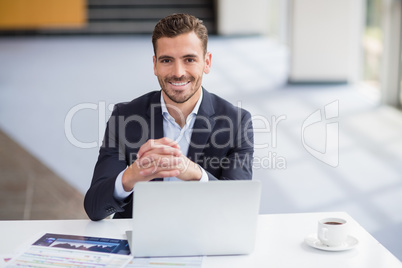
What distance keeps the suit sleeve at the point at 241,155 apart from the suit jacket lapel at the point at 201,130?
4.2 inches

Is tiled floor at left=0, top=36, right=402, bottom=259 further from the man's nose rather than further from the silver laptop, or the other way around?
the silver laptop

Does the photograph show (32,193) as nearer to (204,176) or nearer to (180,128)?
(180,128)

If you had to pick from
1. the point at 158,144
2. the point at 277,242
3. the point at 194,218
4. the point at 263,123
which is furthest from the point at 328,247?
the point at 263,123

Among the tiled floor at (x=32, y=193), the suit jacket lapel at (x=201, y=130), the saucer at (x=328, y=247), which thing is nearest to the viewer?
the saucer at (x=328, y=247)

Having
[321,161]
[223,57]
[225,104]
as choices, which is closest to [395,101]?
[321,161]

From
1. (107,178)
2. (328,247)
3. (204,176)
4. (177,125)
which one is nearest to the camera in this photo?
(328,247)

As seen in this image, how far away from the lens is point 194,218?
1663 millimetres

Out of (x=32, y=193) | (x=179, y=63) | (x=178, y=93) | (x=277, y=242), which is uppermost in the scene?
(x=179, y=63)

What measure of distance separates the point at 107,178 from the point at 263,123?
4.25 m

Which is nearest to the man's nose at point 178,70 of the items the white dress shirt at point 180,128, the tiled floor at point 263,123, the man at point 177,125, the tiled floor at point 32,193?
the man at point 177,125

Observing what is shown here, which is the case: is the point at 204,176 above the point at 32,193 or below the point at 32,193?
above

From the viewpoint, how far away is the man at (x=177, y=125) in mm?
2090

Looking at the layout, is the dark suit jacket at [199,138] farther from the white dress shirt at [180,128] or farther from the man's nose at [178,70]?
the man's nose at [178,70]

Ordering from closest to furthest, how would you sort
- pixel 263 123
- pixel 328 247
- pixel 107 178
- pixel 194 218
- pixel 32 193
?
pixel 194 218 < pixel 328 247 < pixel 107 178 < pixel 32 193 < pixel 263 123
